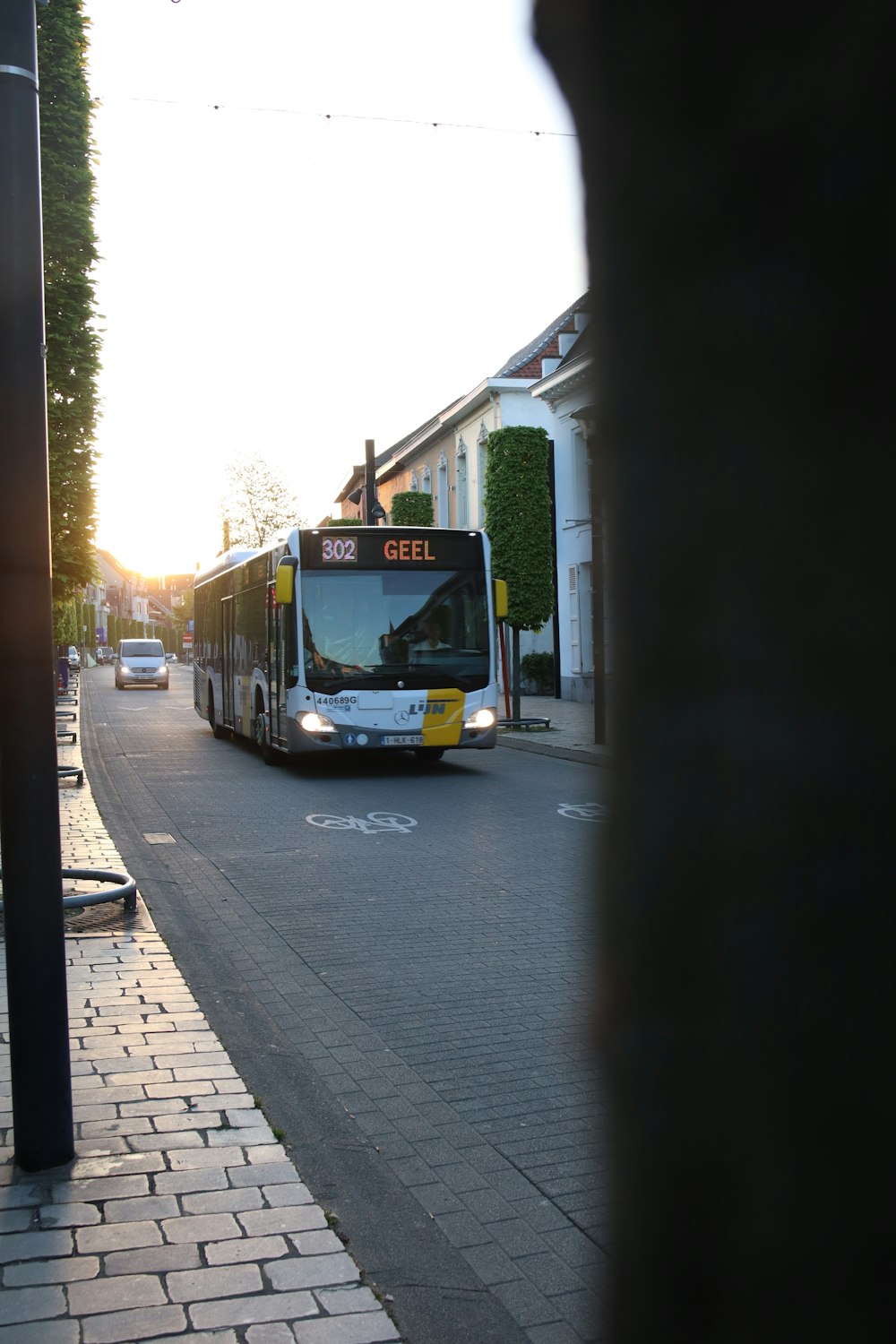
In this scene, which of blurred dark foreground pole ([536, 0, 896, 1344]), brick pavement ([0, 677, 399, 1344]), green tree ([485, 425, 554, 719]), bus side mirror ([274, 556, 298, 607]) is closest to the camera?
blurred dark foreground pole ([536, 0, 896, 1344])

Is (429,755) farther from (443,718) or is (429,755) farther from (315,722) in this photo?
(315,722)

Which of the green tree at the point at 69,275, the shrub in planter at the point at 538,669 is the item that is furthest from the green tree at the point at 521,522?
the shrub in planter at the point at 538,669

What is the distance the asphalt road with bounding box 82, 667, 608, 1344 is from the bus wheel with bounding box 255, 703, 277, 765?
14.3ft

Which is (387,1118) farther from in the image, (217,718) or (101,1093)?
(217,718)

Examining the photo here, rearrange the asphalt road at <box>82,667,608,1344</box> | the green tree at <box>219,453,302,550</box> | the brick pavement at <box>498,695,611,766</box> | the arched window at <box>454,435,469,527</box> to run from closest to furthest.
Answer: the asphalt road at <box>82,667,608,1344</box> → the brick pavement at <box>498,695,611,766</box> → the arched window at <box>454,435,469,527</box> → the green tree at <box>219,453,302,550</box>

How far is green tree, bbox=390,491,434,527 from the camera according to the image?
37.9 meters

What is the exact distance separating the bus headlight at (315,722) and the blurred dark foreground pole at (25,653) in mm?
11716

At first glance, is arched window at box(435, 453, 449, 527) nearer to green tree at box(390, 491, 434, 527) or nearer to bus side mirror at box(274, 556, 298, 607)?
green tree at box(390, 491, 434, 527)

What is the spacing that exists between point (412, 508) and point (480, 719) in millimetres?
22926

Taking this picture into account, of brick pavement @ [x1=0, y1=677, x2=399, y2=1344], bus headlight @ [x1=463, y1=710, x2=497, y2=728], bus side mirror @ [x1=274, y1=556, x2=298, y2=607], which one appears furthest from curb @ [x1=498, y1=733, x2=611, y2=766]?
brick pavement @ [x1=0, y1=677, x2=399, y2=1344]

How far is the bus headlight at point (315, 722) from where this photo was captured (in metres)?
15.4

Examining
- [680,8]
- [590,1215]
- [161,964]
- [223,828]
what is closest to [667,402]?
[680,8]

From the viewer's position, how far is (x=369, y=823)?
460 inches

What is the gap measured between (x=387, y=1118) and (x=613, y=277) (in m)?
3.87
